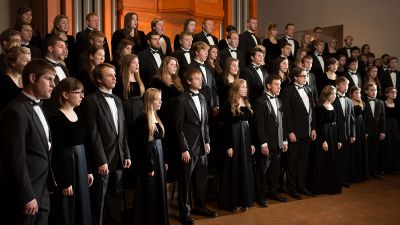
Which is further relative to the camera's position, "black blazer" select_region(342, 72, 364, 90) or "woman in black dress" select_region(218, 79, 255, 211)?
"black blazer" select_region(342, 72, 364, 90)

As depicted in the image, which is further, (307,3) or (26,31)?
(307,3)

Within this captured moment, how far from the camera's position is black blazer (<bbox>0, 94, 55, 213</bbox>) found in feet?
10.0

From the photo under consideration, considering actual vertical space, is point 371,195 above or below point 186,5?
below

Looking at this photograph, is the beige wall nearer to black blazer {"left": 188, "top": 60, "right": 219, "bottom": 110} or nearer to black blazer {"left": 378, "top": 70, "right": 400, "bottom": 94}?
black blazer {"left": 378, "top": 70, "right": 400, "bottom": 94}

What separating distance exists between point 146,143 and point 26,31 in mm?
2124

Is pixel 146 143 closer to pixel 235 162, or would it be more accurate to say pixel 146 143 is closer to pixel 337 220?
pixel 235 162

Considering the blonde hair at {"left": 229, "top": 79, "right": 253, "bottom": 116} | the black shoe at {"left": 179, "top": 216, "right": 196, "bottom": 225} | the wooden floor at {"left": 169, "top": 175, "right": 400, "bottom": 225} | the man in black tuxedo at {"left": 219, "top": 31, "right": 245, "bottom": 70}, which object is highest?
the man in black tuxedo at {"left": 219, "top": 31, "right": 245, "bottom": 70}

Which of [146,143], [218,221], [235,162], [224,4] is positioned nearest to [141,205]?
[146,143]

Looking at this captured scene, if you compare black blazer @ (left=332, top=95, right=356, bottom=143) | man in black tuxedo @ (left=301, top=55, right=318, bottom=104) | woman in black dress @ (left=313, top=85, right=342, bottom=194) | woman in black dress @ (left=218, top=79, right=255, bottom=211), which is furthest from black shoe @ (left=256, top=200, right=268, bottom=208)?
man in black tuxedo @ (left=301, top=55, right=318, bottom=104)

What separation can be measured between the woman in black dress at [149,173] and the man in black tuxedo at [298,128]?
7.76 feet

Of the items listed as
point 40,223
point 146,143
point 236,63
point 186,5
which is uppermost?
point 186,5

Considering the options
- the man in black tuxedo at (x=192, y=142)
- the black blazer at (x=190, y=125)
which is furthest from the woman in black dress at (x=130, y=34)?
the black blazer at (x=190, y=125)

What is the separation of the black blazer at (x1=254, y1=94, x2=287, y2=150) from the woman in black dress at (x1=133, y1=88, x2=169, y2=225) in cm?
173

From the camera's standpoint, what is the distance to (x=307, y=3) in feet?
41.3
